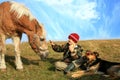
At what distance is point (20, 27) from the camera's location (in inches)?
515

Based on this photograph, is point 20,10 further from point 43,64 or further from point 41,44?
point 43,64

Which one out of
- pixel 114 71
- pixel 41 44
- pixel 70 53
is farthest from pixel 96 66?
pixel 41 44

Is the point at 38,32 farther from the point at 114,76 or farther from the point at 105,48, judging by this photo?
the point at 105,48

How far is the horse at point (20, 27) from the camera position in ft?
42.5

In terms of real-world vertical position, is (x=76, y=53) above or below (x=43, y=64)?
above

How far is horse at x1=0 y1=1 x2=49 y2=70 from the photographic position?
13.0m

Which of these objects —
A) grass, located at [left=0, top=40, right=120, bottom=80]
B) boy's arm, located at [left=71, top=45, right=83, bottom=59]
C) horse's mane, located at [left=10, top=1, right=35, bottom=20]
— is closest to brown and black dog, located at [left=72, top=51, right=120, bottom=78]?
grass, located at [left=0, top=40, right=120, bottom=80]

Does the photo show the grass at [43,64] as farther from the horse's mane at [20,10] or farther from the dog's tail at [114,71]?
the horse's mane at [20,10]

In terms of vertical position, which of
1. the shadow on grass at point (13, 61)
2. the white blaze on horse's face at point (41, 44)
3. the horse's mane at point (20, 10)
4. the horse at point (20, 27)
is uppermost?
the horse's mane at point (20, 10)

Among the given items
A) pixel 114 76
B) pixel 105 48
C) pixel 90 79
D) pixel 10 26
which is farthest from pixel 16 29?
pixel 105 48

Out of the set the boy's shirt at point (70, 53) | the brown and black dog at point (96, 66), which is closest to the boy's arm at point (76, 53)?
the boy's shirt at point (70, 53)

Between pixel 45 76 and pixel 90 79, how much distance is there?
6.16ft

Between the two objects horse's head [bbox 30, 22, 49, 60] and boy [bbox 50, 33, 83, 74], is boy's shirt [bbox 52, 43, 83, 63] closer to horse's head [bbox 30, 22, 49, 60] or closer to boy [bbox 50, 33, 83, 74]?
boy [bbox 50, 33, 83, 74]

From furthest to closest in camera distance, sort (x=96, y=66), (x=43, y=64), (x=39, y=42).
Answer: (x=43, y=64) < (x=39, y=42) < (x=96, y=66)
